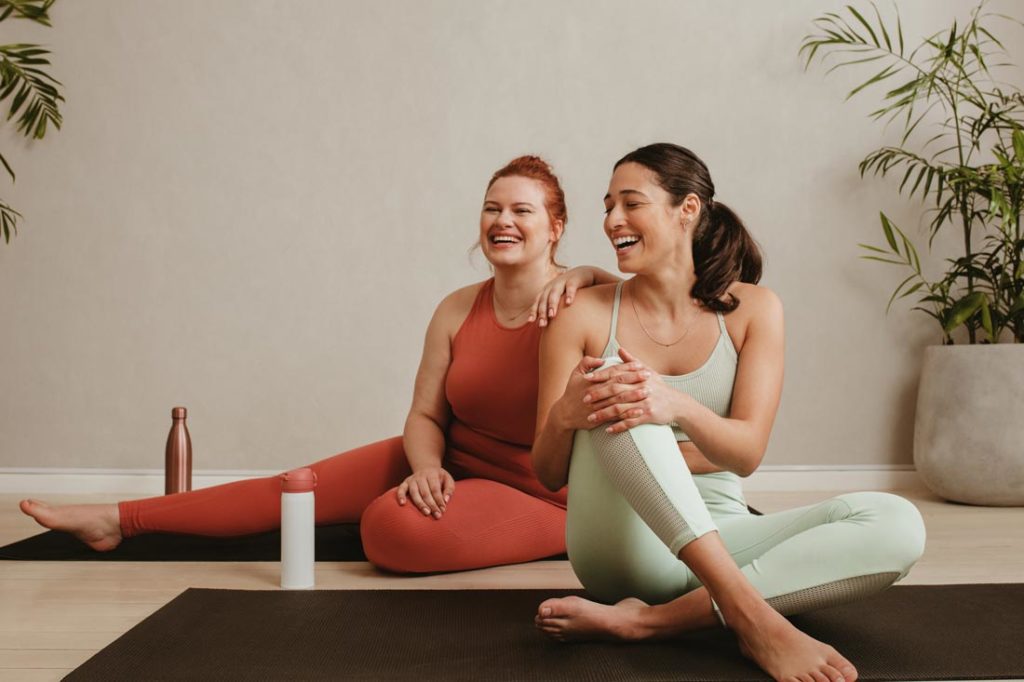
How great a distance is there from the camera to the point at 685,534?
1.37m

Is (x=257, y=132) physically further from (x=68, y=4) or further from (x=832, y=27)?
(x=832, y=27)

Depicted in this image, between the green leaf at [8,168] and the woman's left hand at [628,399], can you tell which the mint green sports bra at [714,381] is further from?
the green leaf at [8,168]

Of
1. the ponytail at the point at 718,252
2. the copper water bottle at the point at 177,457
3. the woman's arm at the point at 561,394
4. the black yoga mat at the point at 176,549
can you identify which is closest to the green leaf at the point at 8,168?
the copper water bottle at the point at 177,457

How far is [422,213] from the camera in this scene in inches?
141

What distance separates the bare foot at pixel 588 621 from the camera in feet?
4.81

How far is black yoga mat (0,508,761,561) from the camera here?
225 centimetres

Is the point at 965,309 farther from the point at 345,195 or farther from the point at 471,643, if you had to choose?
the point at 471,643

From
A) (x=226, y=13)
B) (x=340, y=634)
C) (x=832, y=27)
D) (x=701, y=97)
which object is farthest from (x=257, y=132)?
(x=340, y=634)

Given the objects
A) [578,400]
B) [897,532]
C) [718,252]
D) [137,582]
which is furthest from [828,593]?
[137,582]

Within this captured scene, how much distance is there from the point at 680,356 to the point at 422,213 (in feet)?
6.71

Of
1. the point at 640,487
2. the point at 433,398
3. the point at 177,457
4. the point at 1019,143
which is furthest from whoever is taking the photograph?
the point at 1019,143

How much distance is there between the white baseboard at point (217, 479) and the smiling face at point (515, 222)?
5.83ft

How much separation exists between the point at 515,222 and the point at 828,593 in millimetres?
1065

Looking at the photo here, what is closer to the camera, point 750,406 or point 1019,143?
point 750,406
